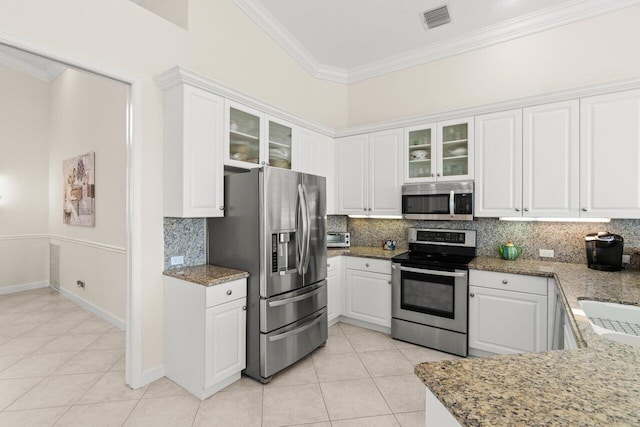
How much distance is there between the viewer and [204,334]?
7.59ft

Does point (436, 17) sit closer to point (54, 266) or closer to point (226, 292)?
point (226, 292)

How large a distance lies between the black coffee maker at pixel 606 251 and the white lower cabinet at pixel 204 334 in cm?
308

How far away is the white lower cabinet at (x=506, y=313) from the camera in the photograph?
8.73 feet

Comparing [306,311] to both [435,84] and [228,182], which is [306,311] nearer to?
[228,182]

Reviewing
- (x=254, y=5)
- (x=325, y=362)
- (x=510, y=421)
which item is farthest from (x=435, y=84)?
(x=510, y=421)

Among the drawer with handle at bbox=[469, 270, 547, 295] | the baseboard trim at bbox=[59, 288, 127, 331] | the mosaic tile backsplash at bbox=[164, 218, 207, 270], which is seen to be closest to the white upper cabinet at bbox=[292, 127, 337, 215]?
the mosaic tile backsplash at bbox=[164, 218, 207, 270]

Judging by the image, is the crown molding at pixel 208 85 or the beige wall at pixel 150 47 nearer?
the beige wall at pixel 150 47

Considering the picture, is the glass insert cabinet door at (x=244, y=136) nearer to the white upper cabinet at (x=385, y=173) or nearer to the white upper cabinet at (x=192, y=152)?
the white upper cabinet at (x=192, y=152)

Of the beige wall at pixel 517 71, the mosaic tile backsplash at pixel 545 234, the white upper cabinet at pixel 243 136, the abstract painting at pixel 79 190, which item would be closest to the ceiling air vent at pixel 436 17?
the beige wall at pixel 517 71

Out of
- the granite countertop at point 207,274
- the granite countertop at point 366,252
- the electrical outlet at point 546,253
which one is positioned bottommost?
the granite countertop at point 207,274

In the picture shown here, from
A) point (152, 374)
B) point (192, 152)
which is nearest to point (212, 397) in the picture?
point (152, 374)

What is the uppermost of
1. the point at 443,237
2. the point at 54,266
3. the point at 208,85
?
the point at 208,85

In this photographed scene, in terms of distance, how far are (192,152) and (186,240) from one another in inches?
33.3

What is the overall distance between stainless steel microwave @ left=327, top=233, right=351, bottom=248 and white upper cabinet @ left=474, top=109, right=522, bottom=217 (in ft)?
5.26
